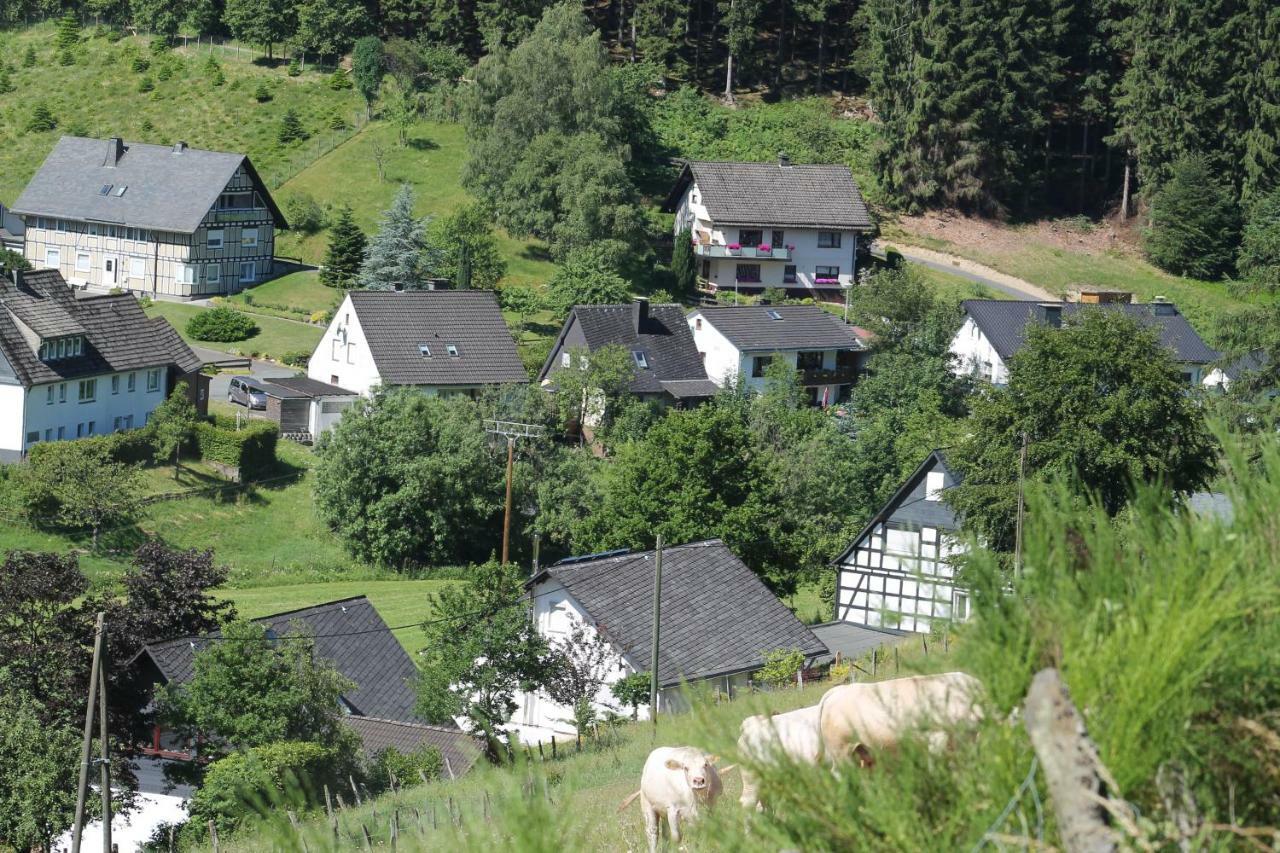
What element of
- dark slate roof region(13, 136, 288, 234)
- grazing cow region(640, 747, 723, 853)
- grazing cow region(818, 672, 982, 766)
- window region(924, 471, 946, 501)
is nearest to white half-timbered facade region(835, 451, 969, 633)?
window region(924, 471, 946, 501)

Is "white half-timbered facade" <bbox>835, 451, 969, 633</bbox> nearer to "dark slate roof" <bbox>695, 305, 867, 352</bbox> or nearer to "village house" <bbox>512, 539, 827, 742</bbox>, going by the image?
"village house" <bbox>512, 539, 827, 742</bbox>

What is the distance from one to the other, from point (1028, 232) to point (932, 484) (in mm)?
47437

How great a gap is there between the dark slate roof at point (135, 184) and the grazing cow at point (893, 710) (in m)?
68.0

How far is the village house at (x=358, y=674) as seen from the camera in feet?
102

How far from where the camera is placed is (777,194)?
85000 mm

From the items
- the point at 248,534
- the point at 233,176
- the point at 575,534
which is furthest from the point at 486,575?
the point at 233,176

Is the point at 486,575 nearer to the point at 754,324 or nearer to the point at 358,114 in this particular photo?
the point at 754,324

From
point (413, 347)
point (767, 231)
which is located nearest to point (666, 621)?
point (413, 347)

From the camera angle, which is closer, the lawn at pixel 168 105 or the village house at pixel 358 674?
the village house at pixel 358 674

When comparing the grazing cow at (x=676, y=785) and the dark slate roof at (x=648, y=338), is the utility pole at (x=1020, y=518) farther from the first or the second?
the dark slate roof at (x=648, y=338)

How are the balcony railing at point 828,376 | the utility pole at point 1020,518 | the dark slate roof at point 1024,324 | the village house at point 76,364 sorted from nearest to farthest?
the utility pole at point 1020,518 → the village house at point 76,364 → the dark slate roof at point 1024,324 → the balcony railing at point 828,376

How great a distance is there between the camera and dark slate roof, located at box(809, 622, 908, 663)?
129 feet

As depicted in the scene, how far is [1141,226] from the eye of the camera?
90562 millimetres

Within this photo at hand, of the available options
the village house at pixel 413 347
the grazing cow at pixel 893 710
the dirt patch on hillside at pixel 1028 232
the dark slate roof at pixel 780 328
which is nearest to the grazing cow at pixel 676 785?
the grazing cow at pixel 893 710
